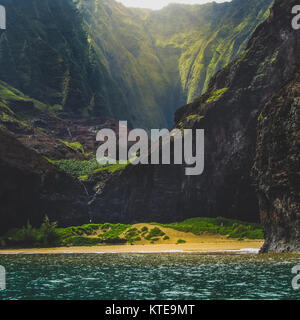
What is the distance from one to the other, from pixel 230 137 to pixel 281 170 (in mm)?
37206

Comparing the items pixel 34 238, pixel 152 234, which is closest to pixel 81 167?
pixel 34 238

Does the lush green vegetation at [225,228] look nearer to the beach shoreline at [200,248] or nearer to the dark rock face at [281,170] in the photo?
the beach shoreline at [200,248]

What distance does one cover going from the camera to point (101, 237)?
75625 mm

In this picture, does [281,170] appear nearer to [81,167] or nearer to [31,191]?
[31,191]

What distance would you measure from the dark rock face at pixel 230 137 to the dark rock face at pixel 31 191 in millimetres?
14301

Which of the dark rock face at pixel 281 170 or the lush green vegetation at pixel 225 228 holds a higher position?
the dark rock face at pixel 281 170

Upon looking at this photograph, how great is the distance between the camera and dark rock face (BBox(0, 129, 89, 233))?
257ft

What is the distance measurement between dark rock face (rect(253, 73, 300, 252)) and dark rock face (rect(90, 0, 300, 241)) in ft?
81.5

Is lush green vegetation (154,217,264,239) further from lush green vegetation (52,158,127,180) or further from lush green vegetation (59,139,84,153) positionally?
lush green vegetation (59,139,84,153)

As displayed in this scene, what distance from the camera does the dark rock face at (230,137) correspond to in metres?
71.3

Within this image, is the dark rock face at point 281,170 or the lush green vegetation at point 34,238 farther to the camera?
the lush green vegetation at point 34,238

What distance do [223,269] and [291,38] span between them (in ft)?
162

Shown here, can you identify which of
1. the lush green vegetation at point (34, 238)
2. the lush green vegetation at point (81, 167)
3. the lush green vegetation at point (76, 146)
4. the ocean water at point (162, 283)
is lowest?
the lush green vegetation at point (34, 238)

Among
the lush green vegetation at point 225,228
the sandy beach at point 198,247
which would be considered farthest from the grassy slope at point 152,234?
the sandy beach at point 198,247
